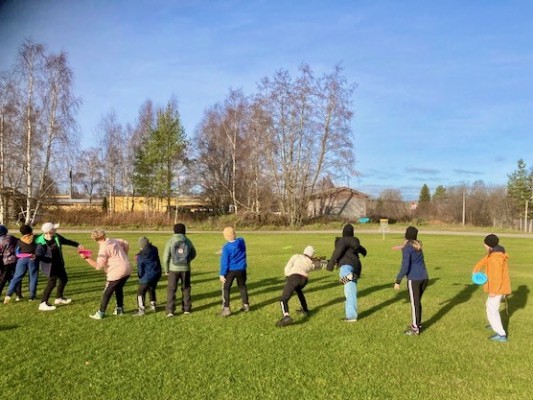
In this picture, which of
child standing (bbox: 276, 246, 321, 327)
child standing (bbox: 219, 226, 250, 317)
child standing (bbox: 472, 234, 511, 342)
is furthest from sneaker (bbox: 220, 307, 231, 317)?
child standing (bbox: 472, 234, 511, 342)

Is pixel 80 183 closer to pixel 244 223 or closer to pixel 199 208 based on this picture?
pixel 199 208

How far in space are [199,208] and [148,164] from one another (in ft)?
35.7

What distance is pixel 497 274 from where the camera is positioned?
25.6ft

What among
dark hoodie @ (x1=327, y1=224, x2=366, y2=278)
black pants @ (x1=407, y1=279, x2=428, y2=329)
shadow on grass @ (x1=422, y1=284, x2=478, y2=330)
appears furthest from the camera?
shadow on grass @ (x1=422, y1=284, x2=478, y2=330)

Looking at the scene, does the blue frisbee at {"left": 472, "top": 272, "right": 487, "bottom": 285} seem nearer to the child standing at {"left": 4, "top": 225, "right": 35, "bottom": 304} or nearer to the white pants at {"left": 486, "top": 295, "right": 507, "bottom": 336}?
the white pants at {"left": 486, "top": 295, "right": 507, "bottom": 336}

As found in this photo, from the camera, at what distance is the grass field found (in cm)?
540

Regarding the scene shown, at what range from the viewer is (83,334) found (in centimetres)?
771

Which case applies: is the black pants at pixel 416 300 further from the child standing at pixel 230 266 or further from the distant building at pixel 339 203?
the distant building at pixel 339 203

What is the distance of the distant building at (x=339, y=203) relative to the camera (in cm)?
5810

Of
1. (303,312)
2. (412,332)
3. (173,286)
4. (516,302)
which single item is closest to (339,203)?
(516,302)

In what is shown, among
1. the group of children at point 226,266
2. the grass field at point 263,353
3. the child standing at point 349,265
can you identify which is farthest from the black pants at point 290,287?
the child standing at point 349,265

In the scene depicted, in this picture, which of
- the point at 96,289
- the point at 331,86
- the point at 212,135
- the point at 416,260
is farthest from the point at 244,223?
the point at 416,260

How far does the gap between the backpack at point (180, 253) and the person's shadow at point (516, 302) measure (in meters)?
6.22

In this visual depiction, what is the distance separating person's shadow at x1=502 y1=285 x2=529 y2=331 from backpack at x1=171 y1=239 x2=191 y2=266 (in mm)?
6221
